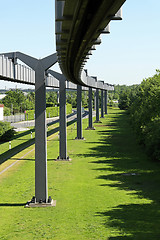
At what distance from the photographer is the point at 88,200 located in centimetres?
2083

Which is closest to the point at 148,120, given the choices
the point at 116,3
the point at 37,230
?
the point at 37,230

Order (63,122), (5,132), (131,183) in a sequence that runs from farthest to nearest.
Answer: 1. (5,132)
2. (63,122)
3. (131,183)

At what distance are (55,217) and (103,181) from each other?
8.28 m

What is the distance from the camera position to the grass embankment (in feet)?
52.1

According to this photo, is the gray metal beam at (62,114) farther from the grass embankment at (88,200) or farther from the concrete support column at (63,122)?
the grass embankment at (88,200)

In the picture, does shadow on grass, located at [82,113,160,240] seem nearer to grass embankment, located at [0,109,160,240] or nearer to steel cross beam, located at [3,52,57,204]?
grass embankment, located at [0,109,160,240]

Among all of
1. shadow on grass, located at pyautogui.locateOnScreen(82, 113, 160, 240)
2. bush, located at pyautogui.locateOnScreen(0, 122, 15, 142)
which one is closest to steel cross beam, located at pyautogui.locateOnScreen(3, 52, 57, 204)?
shadow on grass, located at pyautogui.locateOnScreen(82, 113, 160, 240)

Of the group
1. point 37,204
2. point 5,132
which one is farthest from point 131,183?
point 5,132

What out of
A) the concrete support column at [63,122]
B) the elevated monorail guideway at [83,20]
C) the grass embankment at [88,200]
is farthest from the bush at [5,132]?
the elevated monorail guideway at [83,20]

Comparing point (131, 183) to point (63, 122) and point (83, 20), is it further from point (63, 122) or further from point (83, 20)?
point (83, 20)

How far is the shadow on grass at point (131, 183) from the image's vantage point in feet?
53.3

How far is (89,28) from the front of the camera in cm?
991

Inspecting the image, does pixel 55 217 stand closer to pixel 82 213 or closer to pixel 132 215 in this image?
pixel 82 213

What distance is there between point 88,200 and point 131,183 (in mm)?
5131
